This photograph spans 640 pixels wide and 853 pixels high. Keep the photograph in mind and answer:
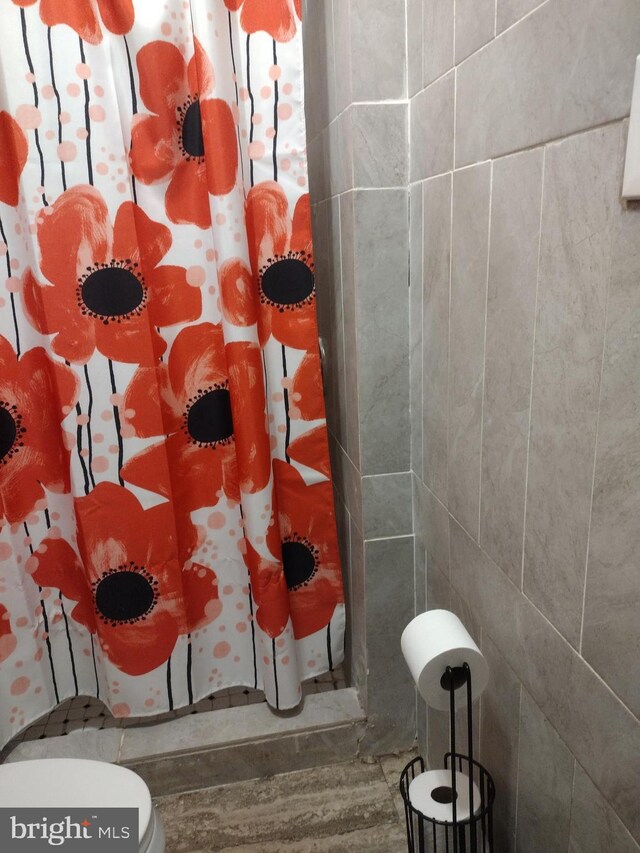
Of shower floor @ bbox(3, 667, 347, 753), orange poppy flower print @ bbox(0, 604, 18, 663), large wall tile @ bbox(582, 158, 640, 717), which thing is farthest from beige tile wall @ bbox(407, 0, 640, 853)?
orange poppy flower print @ bbox(0, 604, 18, 663)

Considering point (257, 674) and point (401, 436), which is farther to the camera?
point (257, 674)

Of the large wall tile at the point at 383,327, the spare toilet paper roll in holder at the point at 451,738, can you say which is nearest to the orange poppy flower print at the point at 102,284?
the large wall tile at the point at 383,327

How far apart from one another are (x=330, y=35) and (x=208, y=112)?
1.01ft

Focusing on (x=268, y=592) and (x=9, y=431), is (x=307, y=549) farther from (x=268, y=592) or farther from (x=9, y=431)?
(x=9, y=431)

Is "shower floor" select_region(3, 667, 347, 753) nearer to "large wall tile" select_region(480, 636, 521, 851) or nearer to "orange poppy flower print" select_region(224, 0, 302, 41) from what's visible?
"large wall tile" select_region(480, 636, 521, 851)

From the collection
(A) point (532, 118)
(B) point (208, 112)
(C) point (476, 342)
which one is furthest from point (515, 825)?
(B) point (208, 112)

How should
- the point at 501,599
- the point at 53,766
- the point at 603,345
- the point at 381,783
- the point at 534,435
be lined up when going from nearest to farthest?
the point at 603,345 < the point at 534,435 < the point at 501,599 < the point at 53,766 < the point at 381,783

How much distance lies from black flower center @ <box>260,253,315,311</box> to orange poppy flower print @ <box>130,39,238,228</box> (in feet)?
0.56

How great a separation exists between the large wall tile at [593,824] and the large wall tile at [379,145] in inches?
40.4

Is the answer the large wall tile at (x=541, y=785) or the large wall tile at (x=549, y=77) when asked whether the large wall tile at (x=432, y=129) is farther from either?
the large wall tile at (x=541, y=785)

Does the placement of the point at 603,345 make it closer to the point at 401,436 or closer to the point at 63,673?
the point at 401,436

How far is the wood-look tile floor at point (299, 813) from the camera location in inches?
57.4

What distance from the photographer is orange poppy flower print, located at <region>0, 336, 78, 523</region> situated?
1.38 metres

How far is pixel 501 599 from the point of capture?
40.6 inches
